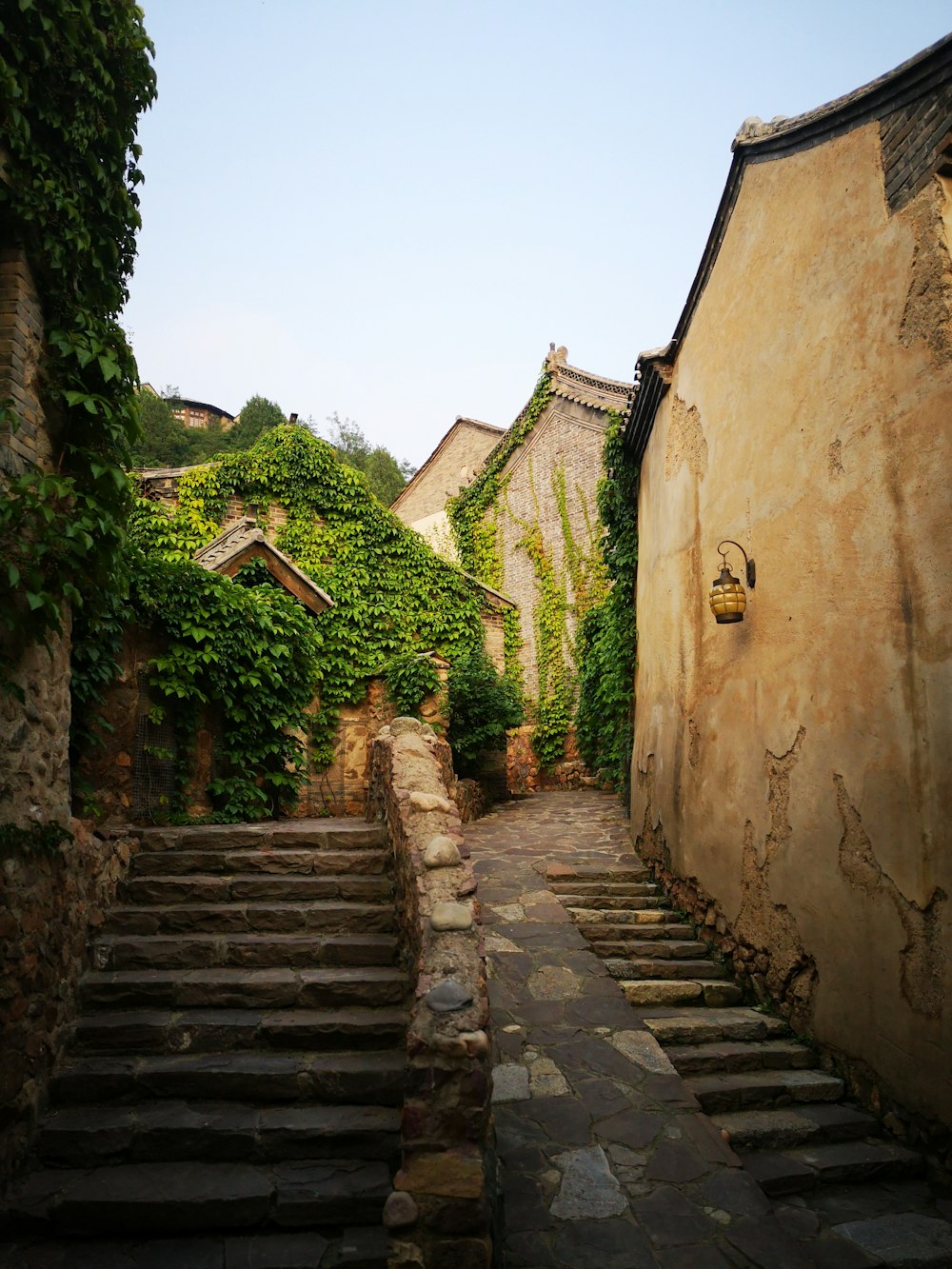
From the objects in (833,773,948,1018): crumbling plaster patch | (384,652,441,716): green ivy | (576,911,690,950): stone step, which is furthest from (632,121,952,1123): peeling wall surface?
(384,652,441,716): green ivy

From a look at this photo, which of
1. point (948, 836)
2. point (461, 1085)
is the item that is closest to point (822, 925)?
point (948, 836)

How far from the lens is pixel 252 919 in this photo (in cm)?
463

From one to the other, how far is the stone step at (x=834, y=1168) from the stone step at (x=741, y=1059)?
605mm

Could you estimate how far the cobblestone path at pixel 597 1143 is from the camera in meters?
2.99

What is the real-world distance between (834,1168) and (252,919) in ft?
11.4

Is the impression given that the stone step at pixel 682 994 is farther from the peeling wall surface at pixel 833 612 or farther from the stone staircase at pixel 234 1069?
the stone staircase at pixel 234 1069

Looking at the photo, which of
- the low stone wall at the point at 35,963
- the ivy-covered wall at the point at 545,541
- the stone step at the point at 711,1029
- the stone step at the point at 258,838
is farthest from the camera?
the ivy-covered wall at the point at 545,541

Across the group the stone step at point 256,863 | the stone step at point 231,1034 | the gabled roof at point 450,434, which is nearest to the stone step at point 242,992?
the stone step at point 231,1034

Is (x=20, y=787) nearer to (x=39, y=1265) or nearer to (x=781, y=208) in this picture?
(x=39, y=1265)

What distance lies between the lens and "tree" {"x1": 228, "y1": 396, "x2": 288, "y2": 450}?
1124 inches

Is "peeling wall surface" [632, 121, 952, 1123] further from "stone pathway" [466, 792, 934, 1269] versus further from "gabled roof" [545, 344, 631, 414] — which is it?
"gabled roof" [545, 344, 631, 414]

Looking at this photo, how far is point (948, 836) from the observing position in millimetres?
3354

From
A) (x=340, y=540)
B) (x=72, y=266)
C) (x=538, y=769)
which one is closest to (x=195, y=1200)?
(x=72, y=266)

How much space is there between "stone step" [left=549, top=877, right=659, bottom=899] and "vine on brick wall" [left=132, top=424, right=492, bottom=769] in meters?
6.17
